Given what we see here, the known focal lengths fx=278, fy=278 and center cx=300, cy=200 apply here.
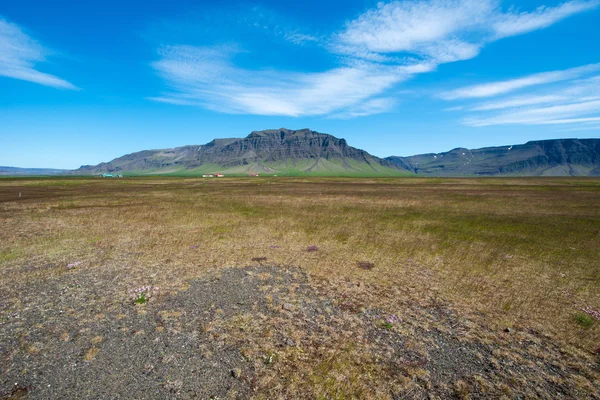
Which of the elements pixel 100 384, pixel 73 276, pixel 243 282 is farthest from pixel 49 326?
pixel 243 282

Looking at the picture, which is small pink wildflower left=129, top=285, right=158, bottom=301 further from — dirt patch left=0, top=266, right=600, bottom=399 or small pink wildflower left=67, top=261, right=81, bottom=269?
small pink wildflower left=67, top=261, right=81, bottom=269

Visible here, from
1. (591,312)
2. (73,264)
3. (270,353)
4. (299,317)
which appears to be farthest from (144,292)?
(591,312)

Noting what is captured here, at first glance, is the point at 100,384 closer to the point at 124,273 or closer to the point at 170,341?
the point at 170,341

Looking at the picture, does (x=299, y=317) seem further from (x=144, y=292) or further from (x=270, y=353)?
(x=144, y=292)

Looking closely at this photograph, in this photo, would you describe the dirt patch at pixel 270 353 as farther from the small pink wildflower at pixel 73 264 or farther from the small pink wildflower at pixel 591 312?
the small pink wildflower at pixel 73 264

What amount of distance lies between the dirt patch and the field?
0.04 metres

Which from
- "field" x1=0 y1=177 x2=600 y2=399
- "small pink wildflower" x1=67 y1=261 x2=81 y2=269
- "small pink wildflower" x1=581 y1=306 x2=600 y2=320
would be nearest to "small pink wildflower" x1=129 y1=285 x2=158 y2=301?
"field" x1=0 y1=177 x2=600 y2=399

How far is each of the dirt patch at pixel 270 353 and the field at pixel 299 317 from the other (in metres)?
0.04

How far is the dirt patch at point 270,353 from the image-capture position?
7.09 m

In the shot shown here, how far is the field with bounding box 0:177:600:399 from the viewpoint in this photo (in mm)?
7328

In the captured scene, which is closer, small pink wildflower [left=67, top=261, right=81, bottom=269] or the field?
the field

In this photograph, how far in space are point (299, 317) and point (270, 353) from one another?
7.66 ft

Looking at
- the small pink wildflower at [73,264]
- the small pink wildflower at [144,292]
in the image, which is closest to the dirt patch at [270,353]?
the small pink wildflower at [144,292]

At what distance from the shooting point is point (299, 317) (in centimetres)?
1056
